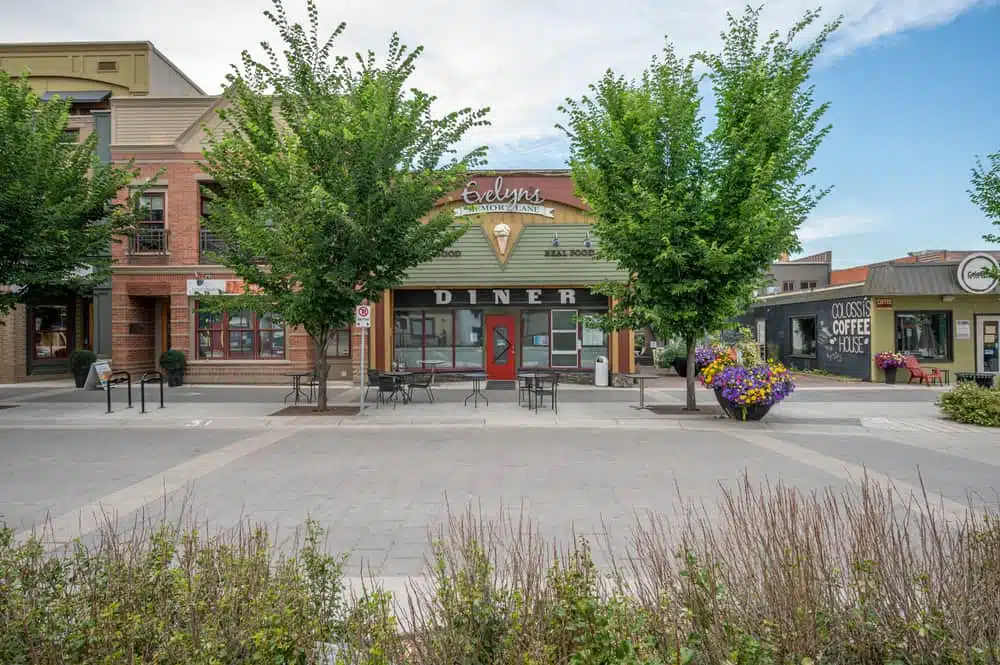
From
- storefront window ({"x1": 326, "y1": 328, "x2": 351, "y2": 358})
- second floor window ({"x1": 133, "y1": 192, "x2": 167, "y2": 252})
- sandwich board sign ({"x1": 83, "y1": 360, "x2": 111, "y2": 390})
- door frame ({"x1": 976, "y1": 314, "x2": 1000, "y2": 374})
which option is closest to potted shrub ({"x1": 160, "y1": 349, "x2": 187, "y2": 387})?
sandwich board sign ({"x1": 83, "y1": 360, "x2": 111, "y2": 390})

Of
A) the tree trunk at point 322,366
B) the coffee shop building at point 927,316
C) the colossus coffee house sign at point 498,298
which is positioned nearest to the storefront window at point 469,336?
the colossus coffee house sign at point 498,298

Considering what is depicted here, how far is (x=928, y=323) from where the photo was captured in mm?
24312

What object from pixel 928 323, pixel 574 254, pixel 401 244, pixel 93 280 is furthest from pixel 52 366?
pixel 928 323

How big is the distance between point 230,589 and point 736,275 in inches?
502

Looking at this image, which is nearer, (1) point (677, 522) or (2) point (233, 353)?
(1) point (677, 522)

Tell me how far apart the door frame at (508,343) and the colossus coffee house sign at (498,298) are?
55 centimetres

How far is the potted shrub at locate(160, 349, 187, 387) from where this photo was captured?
2205 cm

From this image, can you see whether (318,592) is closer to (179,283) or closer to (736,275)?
(736,275)

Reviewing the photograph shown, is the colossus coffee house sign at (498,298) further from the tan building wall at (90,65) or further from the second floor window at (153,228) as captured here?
the tan building wall at (90,65)

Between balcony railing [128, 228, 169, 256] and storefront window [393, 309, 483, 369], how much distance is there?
8.92 meters

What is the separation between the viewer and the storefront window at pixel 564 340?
24.5m

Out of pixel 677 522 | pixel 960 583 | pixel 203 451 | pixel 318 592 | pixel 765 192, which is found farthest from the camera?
pixel 765 192

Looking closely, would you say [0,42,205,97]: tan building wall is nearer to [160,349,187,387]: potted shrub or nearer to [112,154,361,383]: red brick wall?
[112,154,361,383]: red brick wall

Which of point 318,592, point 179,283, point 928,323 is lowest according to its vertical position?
point 318,592
